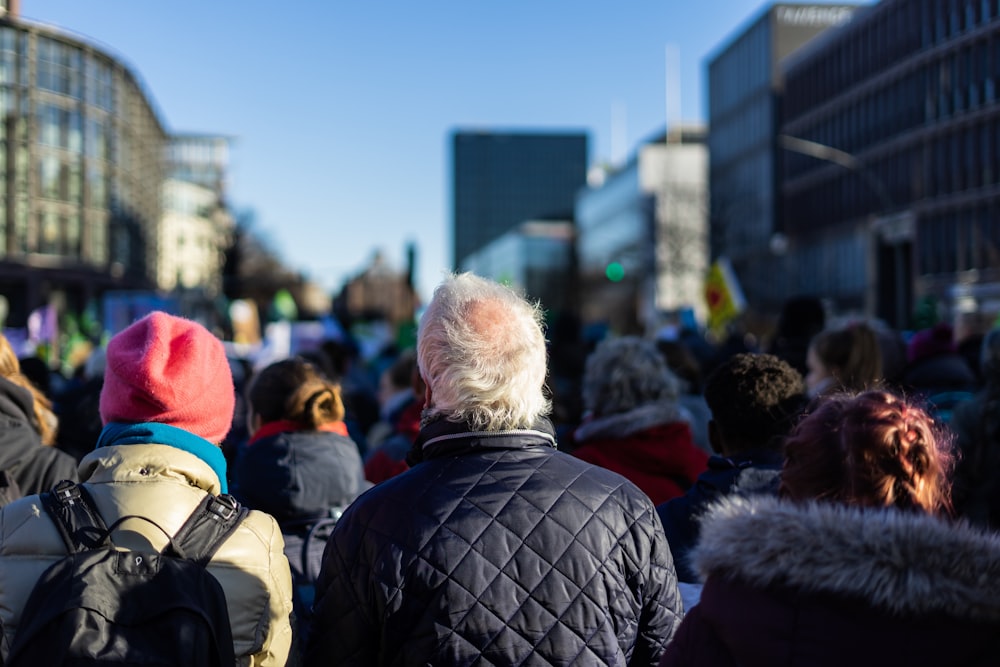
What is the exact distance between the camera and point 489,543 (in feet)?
8.41

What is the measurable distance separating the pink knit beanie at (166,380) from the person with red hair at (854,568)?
1.39 meters

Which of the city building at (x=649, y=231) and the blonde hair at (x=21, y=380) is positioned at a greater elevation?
the city building at (x=649, y=231)

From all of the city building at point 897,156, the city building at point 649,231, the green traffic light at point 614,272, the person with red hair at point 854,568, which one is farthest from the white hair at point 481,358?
the city building at point 649,231

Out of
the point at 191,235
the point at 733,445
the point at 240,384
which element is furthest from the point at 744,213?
the point at 733,445

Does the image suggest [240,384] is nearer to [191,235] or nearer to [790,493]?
[790,493]

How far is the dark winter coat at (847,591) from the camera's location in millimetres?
1985

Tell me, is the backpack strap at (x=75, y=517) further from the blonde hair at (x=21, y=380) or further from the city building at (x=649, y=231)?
the city building at (x=649, y=231)

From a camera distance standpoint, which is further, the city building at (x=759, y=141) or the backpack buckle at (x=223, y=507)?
the city building at (x=759, y=141)

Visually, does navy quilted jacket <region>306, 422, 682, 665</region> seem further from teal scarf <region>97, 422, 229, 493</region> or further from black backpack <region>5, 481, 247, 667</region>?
teal scarf <region>97, 422, 229, 493</region>

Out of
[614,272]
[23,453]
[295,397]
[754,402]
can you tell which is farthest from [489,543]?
[614,272]

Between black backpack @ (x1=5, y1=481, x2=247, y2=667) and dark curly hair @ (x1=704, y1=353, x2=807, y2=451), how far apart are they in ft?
6.70

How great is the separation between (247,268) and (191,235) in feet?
69.4

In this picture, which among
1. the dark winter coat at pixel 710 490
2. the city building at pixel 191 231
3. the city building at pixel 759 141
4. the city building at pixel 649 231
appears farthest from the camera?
the city building at pixel 191 231

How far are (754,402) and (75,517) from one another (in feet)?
7.52
